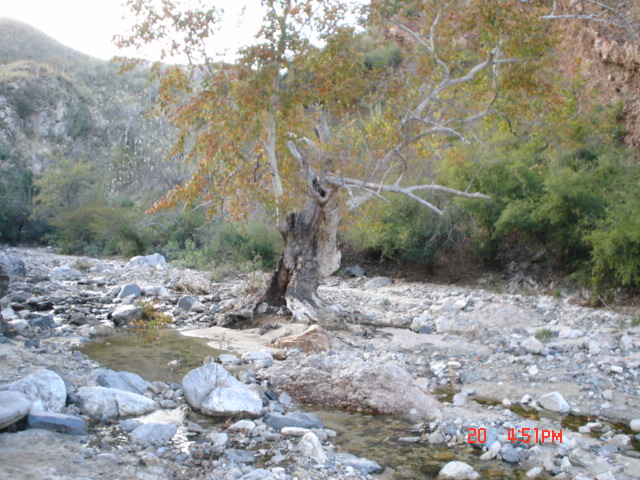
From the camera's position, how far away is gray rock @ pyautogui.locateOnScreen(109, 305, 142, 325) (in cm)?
927

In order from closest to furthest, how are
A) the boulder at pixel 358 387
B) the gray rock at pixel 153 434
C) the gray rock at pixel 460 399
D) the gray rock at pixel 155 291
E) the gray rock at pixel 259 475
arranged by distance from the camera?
1. the gray rock at pixel 259 475
2. the gray rock at pixel 153 434
3. the boulder at pixel 358 387
4. the gray rock at pixel 460 399
5. the gray rock at pixel 155 291

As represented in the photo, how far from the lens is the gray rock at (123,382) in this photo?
5.17 metres

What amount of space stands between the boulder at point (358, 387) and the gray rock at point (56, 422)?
85.7 inches

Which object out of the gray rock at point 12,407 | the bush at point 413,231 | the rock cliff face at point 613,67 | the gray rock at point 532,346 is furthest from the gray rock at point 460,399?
the rock cliff face at point 613,67

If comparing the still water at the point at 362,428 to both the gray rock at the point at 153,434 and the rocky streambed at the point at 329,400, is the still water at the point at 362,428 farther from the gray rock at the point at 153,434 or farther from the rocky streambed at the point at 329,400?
the gray rock at the point at 153,434

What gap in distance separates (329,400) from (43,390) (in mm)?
2616

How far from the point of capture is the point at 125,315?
9.31 meters

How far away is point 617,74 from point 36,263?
743 inches

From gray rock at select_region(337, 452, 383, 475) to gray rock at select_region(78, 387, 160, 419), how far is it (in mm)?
1900

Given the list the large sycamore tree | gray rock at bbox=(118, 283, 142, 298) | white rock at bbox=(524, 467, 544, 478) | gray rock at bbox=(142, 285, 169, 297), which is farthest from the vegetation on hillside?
white rock at bbox=(524, 467, 544, 478)

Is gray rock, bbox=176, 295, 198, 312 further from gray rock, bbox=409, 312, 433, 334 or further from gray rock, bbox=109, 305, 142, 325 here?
gray rock, bbox=409, 312, 433, 334

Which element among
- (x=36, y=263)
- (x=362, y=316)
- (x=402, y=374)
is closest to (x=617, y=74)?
(x=362, y=316)

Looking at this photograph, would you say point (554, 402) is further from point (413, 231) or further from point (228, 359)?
point (413, 231)
